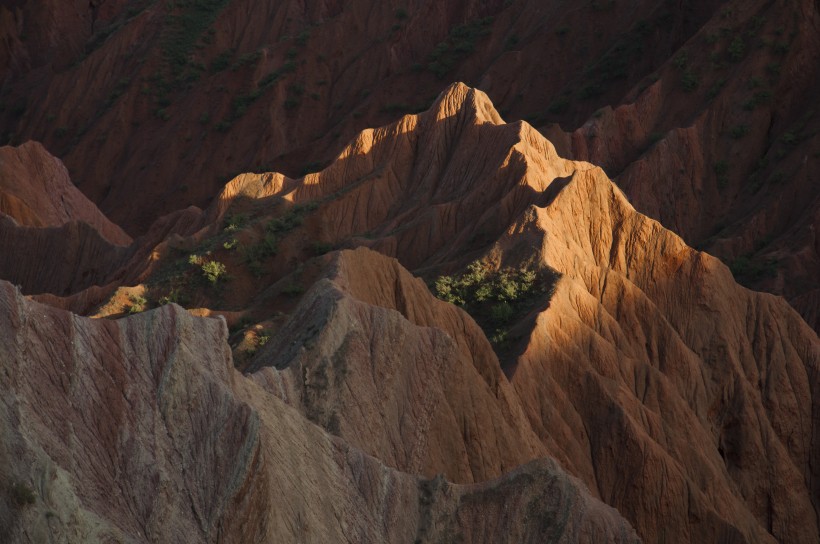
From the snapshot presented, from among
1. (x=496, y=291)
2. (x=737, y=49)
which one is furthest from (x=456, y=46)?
(x=496, y=291)

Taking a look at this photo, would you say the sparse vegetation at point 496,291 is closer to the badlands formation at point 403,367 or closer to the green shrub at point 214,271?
the badlands formation at point 403,367

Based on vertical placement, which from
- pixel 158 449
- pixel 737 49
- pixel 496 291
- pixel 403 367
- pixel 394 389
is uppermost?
pixel 737 49

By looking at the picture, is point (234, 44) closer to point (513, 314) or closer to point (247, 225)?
point (247, 225)

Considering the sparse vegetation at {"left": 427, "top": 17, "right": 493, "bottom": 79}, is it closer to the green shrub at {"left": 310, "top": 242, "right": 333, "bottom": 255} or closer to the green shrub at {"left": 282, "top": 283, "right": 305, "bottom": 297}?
the green shrub at {"left": 310, "top": 242, "right": 333, "bottom": 255}

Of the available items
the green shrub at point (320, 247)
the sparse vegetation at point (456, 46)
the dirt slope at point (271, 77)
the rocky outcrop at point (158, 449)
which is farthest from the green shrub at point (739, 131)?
the rocky outcrop at point (158, 449)

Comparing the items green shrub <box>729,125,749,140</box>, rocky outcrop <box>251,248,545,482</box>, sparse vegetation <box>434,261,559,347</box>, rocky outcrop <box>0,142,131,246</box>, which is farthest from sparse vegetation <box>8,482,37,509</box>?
green shrub <box>729,125,749,140</box>

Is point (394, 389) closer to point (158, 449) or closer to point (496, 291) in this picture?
point (158, 449)

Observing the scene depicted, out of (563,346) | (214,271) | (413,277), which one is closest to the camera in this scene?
(413,277)
